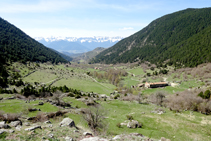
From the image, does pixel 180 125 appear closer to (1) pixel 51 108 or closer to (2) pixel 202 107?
(2) pixel 202 107

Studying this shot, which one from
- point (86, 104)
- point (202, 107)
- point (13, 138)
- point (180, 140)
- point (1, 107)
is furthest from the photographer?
point (86, 104)

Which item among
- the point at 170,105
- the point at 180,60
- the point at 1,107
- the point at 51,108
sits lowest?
the point at 170,105

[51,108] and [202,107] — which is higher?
[51,108]

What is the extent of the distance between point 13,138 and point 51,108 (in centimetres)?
2262

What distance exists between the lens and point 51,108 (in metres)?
36.0

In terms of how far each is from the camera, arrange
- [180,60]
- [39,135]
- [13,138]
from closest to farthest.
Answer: [13,138], [39,135], [180,60]

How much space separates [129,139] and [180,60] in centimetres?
17071

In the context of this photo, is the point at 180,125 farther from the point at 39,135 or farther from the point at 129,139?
the point at 39,135

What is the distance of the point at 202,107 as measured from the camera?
4044 centimetres

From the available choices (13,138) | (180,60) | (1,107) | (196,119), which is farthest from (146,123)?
(180,60)

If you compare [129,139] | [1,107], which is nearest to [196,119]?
[129,139]

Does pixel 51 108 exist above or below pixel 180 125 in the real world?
above

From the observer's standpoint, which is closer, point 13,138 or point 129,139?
point 13,138

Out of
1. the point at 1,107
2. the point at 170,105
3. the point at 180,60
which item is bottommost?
the point at 170,105
